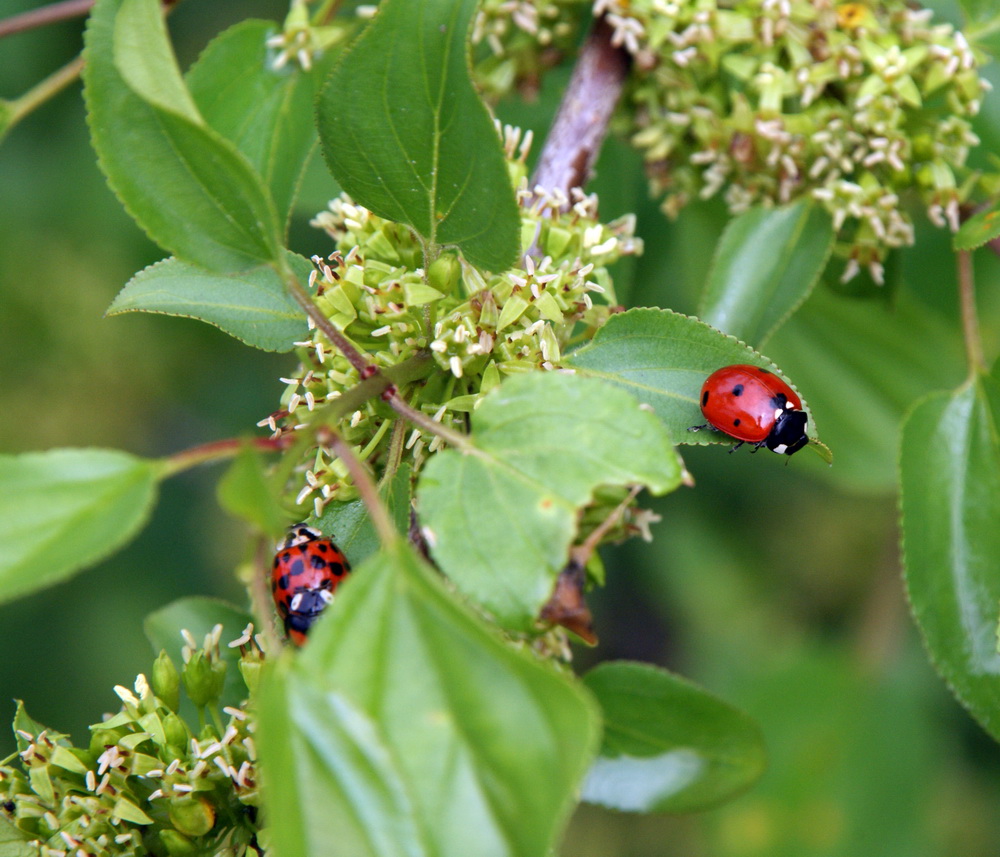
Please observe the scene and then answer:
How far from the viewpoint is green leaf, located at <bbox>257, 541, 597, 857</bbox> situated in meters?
1.01

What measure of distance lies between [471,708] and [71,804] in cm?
97

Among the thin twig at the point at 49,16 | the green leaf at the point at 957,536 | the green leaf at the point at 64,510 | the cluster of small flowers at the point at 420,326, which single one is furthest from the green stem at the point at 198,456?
the thin twig at the point at 49,16

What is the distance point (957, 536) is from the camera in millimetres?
1871

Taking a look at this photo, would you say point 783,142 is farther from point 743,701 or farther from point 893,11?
point 743,701

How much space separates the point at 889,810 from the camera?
3.73 m

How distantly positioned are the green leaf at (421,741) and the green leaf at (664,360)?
2.03 feet

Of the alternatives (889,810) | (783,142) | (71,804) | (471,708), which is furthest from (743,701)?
(471,708)

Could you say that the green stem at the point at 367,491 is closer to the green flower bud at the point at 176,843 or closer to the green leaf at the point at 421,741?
the green leaf at the point at 421,741

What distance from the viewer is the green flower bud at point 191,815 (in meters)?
1.60

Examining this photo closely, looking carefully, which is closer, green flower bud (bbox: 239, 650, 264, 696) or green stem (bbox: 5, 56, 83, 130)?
green flower bud (bbox: 239, 650, 264, 696)

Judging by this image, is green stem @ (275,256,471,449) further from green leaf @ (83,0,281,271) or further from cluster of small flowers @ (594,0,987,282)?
cluster of small flowers @ (594,0,987,282)

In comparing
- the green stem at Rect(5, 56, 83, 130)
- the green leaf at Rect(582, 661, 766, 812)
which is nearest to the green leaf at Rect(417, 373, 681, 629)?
the green leaf at Rect(582, 661, 766, 812)

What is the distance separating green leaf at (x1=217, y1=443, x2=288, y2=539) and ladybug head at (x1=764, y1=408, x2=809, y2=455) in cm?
104

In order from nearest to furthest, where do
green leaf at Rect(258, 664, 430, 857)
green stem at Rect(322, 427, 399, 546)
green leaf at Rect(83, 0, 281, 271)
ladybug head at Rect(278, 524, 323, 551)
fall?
green leaf at Rect(258, 664, 430, 857), green stem at Rect(322, 427, 399, 546), green leaf at Rect(83, 0, 281, 271), ladybug head at Rect(278, 524, 323, 551)
